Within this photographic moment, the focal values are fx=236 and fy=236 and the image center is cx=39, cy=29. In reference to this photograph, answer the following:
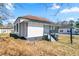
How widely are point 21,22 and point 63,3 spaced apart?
48cm

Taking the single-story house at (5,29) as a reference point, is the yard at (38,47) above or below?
below

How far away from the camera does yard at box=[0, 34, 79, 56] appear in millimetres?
2447

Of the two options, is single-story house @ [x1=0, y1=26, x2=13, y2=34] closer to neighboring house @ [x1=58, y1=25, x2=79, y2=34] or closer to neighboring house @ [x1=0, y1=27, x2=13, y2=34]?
neighboring house @ [x1=0, y1=27, x2=13, y2=34]

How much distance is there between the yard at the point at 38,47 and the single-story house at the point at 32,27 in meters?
0.07

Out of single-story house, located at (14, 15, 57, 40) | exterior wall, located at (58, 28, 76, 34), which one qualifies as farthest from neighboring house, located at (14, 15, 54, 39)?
exterior wall, located at (58, 28, 76, 34)

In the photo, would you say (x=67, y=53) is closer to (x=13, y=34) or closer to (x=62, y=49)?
(x=62, y=49)

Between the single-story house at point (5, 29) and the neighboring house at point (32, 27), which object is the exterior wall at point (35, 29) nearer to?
the neighboring house at point (32, 27)

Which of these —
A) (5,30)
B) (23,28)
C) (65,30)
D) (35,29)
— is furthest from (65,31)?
(5,30)

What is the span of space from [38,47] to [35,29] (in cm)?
20

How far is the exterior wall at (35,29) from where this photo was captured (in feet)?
8.19

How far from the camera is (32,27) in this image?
2.51 meters

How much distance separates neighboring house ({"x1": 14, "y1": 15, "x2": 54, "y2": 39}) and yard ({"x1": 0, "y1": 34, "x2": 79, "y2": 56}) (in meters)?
0.08

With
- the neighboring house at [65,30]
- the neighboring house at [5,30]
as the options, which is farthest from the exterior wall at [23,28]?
the neighboring house at [65,30]

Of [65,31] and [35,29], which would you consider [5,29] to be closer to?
[35,29]
